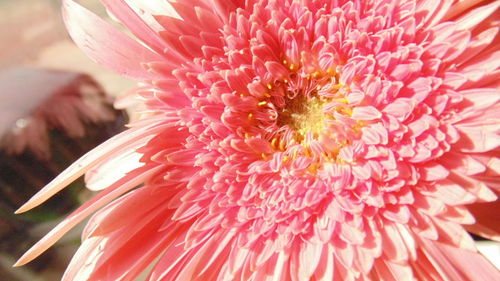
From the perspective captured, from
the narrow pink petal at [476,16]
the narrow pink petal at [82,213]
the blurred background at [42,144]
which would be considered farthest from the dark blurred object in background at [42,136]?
the narrow pink petal at [476,16]

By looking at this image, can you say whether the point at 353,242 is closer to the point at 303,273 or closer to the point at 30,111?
the point at 303,273

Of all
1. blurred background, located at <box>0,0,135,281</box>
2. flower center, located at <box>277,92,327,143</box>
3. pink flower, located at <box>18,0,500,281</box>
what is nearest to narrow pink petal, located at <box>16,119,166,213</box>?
pink flower, located at <box>18,0,500,281</box>

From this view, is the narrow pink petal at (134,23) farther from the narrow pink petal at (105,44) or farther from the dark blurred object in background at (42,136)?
the dark blurred object in background at (42,136)

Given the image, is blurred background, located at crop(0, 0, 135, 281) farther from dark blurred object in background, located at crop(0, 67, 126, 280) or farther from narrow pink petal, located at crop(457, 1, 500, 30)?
narrow pink petal, located at crop(457, 1, 500, 30)

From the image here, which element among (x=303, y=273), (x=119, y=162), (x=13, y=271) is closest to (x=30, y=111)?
(x=13, y=271)

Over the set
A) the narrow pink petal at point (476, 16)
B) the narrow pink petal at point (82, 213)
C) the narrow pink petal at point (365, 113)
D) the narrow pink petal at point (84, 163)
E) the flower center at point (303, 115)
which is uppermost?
the narrow pink petal at point (84, 163)
